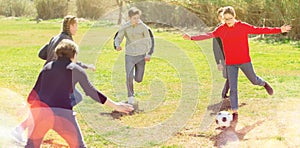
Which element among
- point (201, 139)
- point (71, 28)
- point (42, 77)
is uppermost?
point (71, 28)

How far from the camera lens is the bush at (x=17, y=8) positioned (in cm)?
4756

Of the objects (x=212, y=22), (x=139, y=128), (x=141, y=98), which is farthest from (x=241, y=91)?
(x=212, y=22)

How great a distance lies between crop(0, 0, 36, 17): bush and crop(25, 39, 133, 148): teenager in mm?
44526

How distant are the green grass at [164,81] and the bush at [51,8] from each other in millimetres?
21136

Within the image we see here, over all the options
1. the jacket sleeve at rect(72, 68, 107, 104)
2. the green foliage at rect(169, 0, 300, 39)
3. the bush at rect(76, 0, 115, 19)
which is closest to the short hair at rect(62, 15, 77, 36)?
the jacket sleeve at rect(72, 68, 107, 104)

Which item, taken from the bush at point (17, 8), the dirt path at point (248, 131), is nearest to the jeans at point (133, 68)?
the dirt path at point (248, 131)

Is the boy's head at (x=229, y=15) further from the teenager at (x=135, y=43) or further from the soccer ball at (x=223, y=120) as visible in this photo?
the teenager at (x=135, y=43)

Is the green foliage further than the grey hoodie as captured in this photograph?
Yes

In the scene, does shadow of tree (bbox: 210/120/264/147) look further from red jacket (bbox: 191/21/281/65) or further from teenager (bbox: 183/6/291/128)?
red jacket (bbox: 191/21/281/65)

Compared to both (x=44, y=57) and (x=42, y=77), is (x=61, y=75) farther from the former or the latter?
(x=44, y=57)

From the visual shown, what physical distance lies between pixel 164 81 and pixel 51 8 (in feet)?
106

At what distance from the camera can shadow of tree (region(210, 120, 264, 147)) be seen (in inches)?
242

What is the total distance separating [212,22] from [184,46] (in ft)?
13.6

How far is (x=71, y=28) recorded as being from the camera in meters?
6.13
